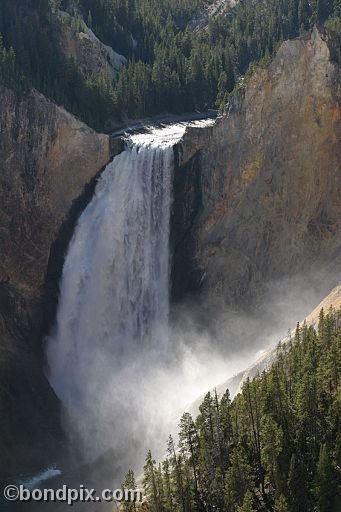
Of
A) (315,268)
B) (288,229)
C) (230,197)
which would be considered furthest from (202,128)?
(315,268)

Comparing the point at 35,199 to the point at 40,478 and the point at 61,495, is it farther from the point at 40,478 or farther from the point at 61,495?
the point at 61,495

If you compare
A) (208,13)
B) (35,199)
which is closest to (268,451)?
(35,199)

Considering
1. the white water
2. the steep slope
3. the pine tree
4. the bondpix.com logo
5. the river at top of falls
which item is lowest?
the pine tree

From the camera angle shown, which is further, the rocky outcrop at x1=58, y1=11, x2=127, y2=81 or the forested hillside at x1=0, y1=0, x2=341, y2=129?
the rocky outcrop at x1=58, y1=11, x2=127, y2=81

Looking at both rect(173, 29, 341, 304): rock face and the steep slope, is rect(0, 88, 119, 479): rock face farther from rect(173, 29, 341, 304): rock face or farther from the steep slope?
the steep slope

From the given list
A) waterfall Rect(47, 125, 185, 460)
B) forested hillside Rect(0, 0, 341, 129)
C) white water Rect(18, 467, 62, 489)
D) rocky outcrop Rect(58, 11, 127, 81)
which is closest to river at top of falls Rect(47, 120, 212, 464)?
waterfall Rect(47, 125, 185, 460)

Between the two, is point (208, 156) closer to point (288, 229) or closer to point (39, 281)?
point (288, 229)


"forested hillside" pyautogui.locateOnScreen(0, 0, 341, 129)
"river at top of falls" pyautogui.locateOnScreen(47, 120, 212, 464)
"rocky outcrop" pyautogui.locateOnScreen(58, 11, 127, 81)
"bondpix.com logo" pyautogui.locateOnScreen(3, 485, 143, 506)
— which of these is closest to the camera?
"bondpix.com logo" pyautogui.locateOnScreen(3, 485, 143, 506)
